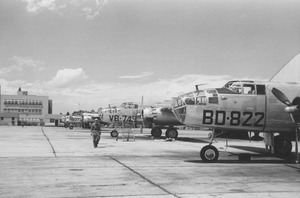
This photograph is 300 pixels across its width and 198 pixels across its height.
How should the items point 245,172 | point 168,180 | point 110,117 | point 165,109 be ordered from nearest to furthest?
point 168,180 → point 245,172 → point 165,109 → point 110,117

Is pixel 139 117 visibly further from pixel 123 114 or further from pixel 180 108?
pixel 180 108

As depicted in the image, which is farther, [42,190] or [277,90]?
[277,90]

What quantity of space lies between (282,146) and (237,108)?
5.17 m

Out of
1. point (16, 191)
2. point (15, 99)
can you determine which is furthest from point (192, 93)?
point (15, 99)

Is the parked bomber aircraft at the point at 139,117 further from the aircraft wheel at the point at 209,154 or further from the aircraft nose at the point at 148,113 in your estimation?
the aircraft wheel at the point at 209,154

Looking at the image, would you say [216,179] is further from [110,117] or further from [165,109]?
[110,117]

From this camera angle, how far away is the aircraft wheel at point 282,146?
59.9 ft

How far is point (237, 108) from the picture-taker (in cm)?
1487

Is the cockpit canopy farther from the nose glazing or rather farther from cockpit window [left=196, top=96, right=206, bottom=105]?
cockpit window [left=196, top=96, right=206, bottom=105]

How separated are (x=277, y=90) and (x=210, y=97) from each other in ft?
9.29

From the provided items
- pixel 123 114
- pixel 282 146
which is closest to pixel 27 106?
pixel 123 114

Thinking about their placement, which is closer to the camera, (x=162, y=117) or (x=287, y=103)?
(x=287, y=103)

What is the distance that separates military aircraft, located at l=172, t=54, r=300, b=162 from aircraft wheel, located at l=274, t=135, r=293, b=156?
112 inches

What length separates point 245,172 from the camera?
12289 millimetres
